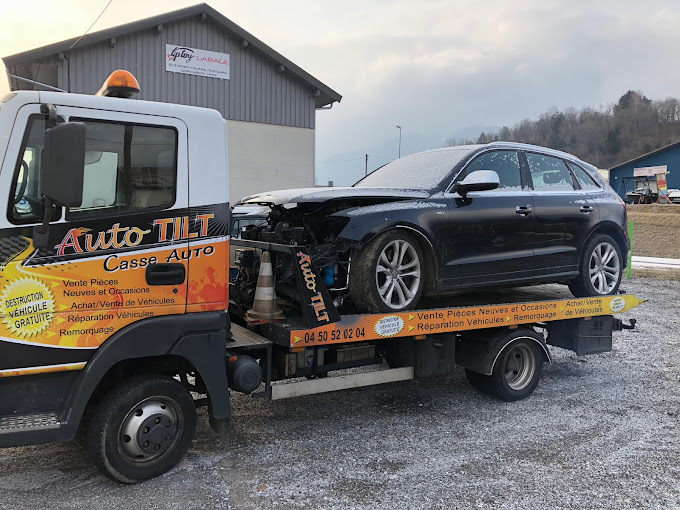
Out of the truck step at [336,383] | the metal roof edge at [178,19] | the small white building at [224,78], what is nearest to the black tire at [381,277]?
the truck step at [336,383]

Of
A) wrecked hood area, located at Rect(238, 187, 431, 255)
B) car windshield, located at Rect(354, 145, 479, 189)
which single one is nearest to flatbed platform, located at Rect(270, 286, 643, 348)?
wrecked hood area, located at Rect(238, 187, 431, 255)

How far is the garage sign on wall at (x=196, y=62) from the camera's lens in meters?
16.2

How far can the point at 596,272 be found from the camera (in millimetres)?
6543

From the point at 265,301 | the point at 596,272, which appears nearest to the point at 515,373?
the point at 596,272

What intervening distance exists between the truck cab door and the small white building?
38.5 ft

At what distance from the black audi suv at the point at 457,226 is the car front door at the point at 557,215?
0.01 m

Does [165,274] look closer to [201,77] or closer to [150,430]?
[150,430]

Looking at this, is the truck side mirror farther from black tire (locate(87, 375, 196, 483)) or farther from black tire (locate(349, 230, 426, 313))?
black tire (locate(349, 230, 426, 313))

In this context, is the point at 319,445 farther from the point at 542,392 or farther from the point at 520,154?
the point at 520,154

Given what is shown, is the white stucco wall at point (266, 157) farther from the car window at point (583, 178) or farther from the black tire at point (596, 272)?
the black tire at point (596, 272)

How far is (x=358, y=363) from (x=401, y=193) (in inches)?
61.2

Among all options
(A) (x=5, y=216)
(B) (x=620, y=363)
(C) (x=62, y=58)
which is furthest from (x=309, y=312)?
(C) (x=62, y=58)

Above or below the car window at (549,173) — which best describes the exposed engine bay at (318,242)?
below

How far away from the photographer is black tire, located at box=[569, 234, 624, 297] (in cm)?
639
